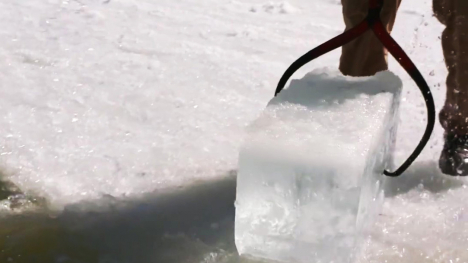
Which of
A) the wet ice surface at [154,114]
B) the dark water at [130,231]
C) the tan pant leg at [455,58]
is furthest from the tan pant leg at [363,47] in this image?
the dark water at [130,231]

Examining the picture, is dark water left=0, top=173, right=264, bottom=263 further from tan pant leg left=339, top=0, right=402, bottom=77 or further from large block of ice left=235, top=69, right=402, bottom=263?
tan pant leg left=339, top=0, right=402, bottom=77

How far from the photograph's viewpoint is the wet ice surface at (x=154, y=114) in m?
1.45

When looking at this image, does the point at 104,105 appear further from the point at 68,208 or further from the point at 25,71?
the point at 68,208

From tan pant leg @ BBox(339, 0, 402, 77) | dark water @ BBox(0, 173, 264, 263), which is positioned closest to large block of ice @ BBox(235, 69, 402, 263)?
dark water @ BBox(0, 173, 264, 263)

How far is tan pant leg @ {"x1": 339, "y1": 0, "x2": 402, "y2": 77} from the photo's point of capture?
1587mm

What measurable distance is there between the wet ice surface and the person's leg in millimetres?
67

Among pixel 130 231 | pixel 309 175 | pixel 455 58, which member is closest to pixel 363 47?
pixel 455 58

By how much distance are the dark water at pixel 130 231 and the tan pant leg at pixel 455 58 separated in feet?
2.35

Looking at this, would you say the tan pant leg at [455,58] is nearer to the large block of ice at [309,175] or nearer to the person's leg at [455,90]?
the person's leg at [455,90]

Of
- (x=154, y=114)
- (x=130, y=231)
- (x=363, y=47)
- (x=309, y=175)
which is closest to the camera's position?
(x=309, y=175)

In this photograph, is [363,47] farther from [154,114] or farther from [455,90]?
[154,114]

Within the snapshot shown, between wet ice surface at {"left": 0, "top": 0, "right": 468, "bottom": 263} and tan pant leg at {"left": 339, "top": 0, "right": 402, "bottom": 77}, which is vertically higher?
tan pant leg at {"left": 339, "top": 0, "right": 402, "bottom": 77}

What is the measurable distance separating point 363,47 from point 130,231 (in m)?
0.84

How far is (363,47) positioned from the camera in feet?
5.30
